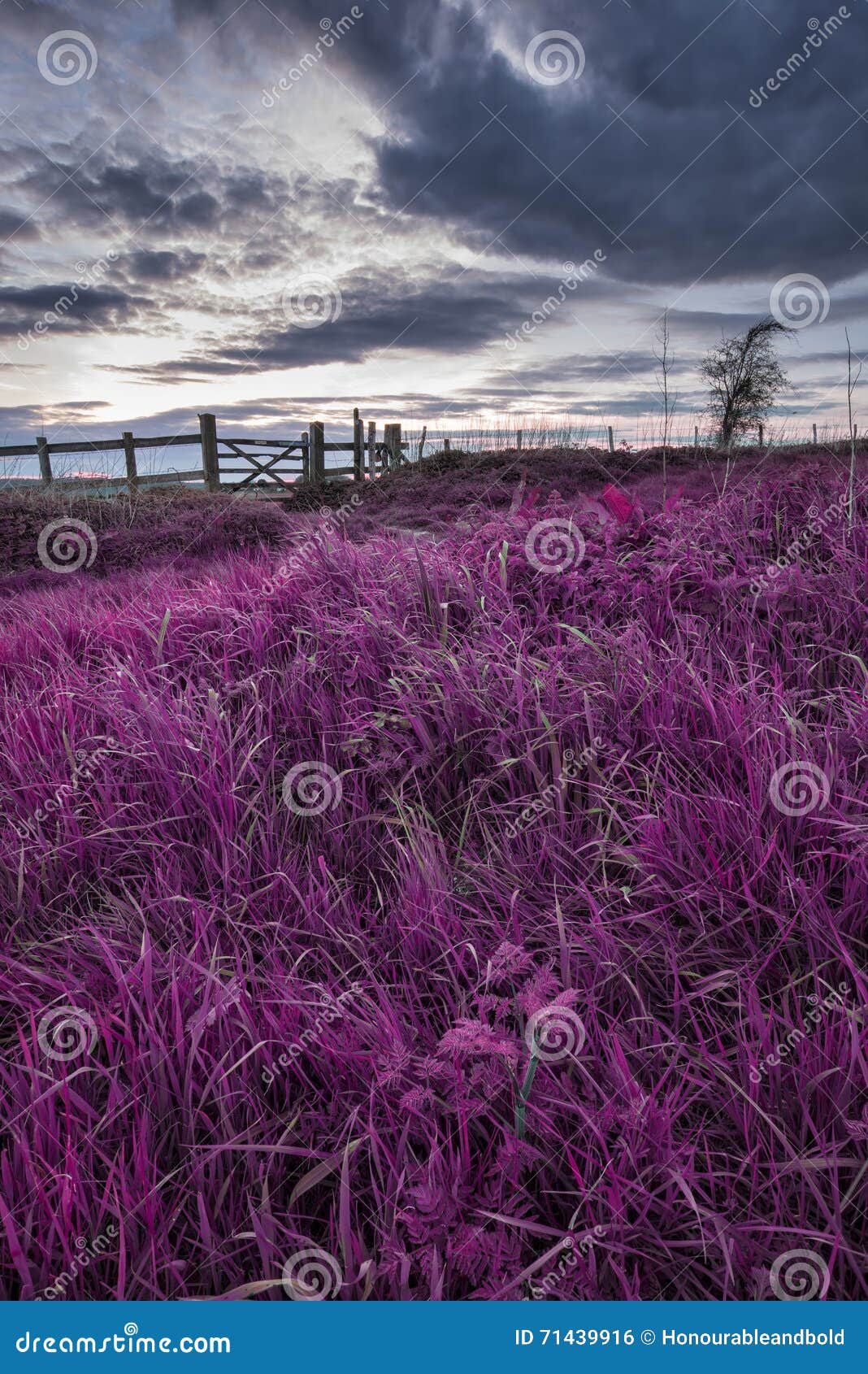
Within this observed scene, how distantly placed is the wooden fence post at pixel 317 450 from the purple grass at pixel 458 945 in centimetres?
2154

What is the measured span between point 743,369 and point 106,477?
25990mm

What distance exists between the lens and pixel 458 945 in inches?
73.7

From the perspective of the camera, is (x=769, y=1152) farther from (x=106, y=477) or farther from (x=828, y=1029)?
(x=106, y=477)

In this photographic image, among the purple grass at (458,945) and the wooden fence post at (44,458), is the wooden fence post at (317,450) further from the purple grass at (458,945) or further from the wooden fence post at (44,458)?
the purple grass at (458,945)

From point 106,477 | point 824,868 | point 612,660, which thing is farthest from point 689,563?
point 106,477

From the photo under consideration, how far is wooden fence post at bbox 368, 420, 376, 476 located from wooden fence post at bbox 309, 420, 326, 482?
189cm

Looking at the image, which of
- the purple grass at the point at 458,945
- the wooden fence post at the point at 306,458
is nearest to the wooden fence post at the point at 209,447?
the wooden fence post at the point at 306,458

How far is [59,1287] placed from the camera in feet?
4.17

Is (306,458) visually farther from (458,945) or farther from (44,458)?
(458,945)

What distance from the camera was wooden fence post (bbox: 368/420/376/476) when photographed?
1016 inches

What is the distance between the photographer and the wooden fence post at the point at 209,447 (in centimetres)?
2183

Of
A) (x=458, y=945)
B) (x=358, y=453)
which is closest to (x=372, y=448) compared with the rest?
(x=358, y=453)

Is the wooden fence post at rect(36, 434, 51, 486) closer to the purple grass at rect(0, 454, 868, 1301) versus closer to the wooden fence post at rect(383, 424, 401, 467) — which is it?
the wooden fence post at rect(383, 424, 401, 467)

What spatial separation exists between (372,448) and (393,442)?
6.20 ft
